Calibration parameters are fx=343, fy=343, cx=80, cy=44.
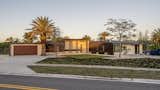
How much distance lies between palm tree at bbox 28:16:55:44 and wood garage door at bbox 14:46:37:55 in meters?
10.3

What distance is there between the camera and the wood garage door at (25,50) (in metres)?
57.8

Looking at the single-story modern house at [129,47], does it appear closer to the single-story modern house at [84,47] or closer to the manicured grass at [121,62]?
the single-story modern house at [84,47]

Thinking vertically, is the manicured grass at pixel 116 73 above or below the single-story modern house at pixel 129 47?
below

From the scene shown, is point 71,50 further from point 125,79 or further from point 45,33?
point 125,79

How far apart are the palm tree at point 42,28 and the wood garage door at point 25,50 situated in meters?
10.3

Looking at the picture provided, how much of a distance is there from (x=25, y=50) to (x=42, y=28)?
40.5 feet

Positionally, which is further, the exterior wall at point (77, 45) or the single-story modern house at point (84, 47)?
the exterior wall at point (77, 45)

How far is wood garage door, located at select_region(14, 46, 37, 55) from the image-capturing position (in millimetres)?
57781

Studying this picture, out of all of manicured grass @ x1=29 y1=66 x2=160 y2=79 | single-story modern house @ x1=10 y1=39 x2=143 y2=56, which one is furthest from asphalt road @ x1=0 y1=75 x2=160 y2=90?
single-story modern house @ x1=10 y1=39 x2=143 y2=56

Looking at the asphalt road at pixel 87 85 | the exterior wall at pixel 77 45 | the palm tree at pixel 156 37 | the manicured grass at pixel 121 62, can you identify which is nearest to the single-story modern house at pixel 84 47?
the exterior wall at pixel 77 45

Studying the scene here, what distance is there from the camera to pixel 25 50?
5938cm

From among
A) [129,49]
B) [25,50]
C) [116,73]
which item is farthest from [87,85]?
[129,49]

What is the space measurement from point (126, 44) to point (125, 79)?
195 feet

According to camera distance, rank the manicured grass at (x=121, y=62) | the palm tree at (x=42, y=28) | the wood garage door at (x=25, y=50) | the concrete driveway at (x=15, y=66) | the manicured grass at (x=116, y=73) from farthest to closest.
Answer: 1. the palm tree at (x=42, y=28)
2. the wood garage door at (x=25, y=50)
3. the manicured grass at (x=121, y=62)
4. the concrete driveway at (x=15, y=66)
5. the manicured grass at (x=116, y=73)
